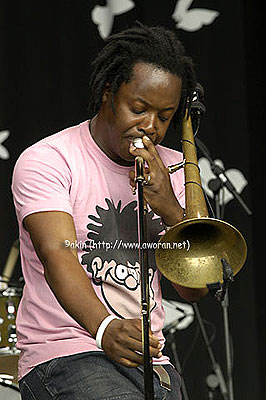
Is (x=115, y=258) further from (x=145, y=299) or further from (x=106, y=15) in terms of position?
(x=106, y=15)

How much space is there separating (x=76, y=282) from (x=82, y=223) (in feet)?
0.62

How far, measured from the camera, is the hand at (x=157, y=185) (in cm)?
147

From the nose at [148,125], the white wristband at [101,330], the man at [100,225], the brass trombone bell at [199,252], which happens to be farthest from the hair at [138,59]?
the white wristband at [101,330]

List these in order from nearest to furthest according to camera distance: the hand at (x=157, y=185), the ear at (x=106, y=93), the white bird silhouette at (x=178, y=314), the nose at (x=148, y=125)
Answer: the hand at (x=157, y=185), the nose at (x=148, y=125), the ear at (x=106, y=93), the white bird silhouette at (x=178, y=314)

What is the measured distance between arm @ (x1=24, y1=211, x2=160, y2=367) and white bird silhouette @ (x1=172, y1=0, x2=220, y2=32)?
1.74 meters

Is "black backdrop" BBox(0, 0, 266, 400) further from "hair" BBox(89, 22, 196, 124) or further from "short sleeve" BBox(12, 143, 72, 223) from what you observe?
"short sleeve" BBox(12, 143, 72, 223)

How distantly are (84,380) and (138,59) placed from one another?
733 millimetres

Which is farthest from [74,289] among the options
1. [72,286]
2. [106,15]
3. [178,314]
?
[106,15]

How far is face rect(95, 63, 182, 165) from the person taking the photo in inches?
63.0

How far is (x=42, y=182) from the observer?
154 cm

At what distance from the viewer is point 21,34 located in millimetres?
2920

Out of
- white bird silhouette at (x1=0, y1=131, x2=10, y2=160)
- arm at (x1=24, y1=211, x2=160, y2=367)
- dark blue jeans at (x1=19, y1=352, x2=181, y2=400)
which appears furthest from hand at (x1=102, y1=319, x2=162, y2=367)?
white bird silhouette at (x1=0, y1=131, x2=10, y2=160)

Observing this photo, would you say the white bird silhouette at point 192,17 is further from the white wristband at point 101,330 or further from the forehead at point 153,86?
the white wristband at point 101,330

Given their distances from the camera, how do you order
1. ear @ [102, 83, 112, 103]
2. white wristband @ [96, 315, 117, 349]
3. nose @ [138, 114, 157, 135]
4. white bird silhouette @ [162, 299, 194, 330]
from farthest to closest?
1. white bird silhouette @ [162, 299, 194, 330]
2. ear @ [102, 83, 112, 103]
3. nose @ [138, 114, 157, 135]
4. white wristband @ [96, 315, 117, 349]
